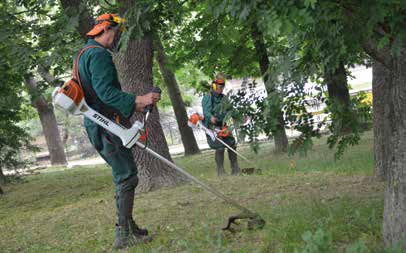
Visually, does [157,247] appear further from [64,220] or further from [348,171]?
[348,171]

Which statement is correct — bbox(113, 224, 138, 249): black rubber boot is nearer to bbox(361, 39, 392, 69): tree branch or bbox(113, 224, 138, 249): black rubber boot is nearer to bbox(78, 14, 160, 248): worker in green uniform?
bbox(78, 14, 160, 248): worker in green uniform

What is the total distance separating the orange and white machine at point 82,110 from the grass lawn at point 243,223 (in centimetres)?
104

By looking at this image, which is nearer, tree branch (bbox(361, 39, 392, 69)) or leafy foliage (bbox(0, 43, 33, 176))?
tree branch (bbox(361, 39, 392, 69))

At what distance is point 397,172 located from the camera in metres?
4.01

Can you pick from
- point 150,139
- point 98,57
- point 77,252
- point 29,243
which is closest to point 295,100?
point 98,57

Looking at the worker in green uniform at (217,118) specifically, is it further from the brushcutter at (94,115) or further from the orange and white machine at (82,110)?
the orange and white machine at (82,110)

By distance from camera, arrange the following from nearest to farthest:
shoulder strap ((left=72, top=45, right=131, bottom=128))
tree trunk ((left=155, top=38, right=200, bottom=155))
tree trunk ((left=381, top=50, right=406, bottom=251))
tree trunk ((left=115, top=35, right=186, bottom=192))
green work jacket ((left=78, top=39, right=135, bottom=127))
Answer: tree trunk ((left=381, top=50, right=406, bottom=251)), green work jacket ((left=78, top=39, right=135, bottom=127)), shoulder strap ((left=72, top=45, right=131, bottom=128)), tree trunk ((left=115, top=35, right=186, bottom=192)), tree trunk ((left=155, top=38, right=200, bottom=155))

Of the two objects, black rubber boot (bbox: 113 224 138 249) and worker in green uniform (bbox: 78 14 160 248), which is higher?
worker in green uniform (bbox: 78 14 160 248)

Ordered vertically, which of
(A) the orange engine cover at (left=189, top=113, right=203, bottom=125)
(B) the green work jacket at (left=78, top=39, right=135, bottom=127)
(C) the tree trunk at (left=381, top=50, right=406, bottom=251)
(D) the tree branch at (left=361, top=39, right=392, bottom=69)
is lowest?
(C) the tree trunk at (left=381, top=50, right=406, bottom=251)

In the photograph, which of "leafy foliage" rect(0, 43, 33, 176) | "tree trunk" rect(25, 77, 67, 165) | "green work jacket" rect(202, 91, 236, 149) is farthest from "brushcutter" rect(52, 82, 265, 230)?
"tree trunk" rect(25, 77, 67, 165)

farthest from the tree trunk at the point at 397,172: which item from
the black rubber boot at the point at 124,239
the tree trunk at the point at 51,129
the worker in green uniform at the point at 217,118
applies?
the tree trunk at the point at 51,129

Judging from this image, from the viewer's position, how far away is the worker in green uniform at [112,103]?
4.97 meters

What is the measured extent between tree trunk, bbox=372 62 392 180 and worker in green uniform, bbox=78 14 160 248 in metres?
2.92

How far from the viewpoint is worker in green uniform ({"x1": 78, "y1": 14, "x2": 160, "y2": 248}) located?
196 inches
